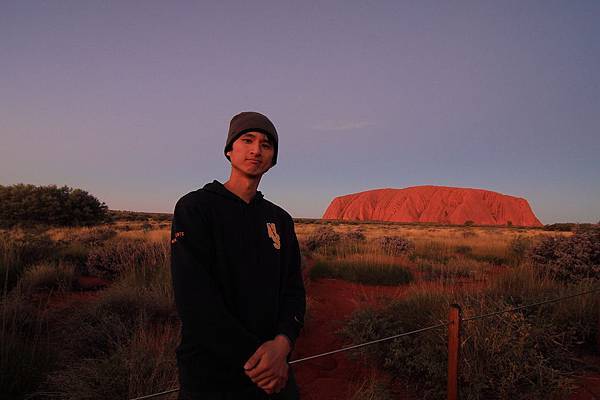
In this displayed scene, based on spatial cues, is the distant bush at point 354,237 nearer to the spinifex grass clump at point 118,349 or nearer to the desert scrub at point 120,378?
the spinifex grass clump at point 118,349

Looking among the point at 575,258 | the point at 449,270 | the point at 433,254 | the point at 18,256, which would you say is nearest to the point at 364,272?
the point at 449,270

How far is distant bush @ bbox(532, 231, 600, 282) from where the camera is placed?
7.42 metres

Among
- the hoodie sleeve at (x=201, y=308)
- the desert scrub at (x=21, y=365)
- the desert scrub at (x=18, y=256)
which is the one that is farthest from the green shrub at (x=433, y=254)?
the hoodie sleeve at (x=201, y=308)

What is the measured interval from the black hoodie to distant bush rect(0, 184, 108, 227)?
867 inches

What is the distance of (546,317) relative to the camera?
443 cm

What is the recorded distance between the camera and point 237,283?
1.41m

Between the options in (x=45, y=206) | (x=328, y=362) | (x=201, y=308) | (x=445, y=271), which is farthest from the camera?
(x=45, y=206)

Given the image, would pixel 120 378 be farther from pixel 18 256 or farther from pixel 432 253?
pixel 432 253

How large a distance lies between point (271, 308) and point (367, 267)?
7.81 meters

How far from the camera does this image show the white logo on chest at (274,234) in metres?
1.62

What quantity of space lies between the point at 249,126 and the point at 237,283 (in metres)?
0.70

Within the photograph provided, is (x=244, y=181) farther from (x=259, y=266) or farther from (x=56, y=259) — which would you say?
(x=56, y=259)

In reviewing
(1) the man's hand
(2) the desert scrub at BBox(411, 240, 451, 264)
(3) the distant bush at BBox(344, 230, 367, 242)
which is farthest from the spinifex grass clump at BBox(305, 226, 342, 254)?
(1) the man's hand

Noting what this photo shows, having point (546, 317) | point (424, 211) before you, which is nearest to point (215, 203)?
point (546, 317)
